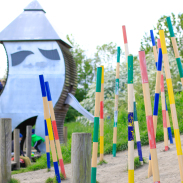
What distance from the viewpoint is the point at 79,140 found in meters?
2.01

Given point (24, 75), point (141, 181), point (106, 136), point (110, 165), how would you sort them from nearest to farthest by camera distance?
1. point (141, 181)
2. point (110, 165)
3. point (106, 136)
4. point (24, 75)

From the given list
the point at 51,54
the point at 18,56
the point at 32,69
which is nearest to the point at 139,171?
the point at 51,54

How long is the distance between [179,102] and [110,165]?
3808 mm

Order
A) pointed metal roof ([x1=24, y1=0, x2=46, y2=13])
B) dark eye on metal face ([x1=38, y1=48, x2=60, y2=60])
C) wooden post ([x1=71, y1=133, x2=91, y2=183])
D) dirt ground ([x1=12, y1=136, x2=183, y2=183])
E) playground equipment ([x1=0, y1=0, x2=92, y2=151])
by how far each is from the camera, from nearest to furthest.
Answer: wooden post ([x1=71, y1=133, x2=91, y2=183]) < dirt ground ([x1=12, y1=136, x2=183, y2=183]) < playground equipment ([x1=0, y1=0, x2=92, y2=151]) < dark eye on metal face ([x1=38, y1=48, x2=60, y2=60]) < pointed metal roof ([x1=24, y1=0, x2=46, y2=13])

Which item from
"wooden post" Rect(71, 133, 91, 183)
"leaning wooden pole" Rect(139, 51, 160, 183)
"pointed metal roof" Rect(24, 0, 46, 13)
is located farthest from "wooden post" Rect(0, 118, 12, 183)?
"pointed metal roof" Rect(24, 0, 46, 13)

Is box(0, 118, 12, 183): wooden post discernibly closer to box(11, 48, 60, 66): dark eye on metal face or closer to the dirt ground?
the dirt ground

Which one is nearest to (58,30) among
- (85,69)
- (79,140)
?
(79,140)

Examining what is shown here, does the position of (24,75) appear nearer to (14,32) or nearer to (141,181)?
(14,32)

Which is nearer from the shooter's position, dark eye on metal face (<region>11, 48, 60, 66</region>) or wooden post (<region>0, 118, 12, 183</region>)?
wooden post (<region>0, 118, 12, 183</region>)

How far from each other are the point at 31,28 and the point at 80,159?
813cm

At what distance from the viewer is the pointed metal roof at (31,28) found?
9.16 meters

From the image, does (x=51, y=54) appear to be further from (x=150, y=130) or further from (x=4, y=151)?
(x=150, y=130)

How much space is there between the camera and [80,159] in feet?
6.48

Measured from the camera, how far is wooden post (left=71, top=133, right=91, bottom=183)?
1977 mm
